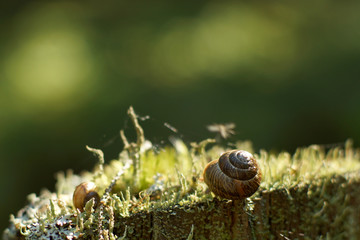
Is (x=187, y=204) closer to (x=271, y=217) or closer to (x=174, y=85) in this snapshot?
(x=271, y=217)

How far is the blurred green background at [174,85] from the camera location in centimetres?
527

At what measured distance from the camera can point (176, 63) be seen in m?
5.78

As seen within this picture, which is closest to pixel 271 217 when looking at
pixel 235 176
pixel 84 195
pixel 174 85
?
pixel 235 176

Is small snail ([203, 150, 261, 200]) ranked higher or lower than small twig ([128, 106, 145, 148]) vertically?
lower

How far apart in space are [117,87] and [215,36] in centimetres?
164

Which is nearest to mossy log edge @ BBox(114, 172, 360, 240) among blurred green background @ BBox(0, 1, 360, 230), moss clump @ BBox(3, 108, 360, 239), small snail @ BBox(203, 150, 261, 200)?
moss clump @ BBox(3, 108, 360, 239)

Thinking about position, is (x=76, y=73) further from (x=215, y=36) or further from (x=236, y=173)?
(x=236, y=173)

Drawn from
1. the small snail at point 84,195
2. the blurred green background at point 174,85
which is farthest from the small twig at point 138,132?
the blurred green background at point 174,85

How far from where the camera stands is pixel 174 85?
552 centimetres

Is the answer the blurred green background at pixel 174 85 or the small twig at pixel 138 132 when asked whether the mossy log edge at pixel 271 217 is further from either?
the blurred green background at pixel 174 85

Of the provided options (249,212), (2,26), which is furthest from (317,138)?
(2,26)

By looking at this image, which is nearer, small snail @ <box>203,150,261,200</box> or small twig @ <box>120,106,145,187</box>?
small snail @ <box>203,150,261,200</box>

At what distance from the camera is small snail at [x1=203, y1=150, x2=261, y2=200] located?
153 centimetres

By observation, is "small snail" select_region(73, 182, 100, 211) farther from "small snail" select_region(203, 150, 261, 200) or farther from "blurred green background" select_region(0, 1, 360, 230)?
"blurred green background" select_region(0, 1, 360, 230)
